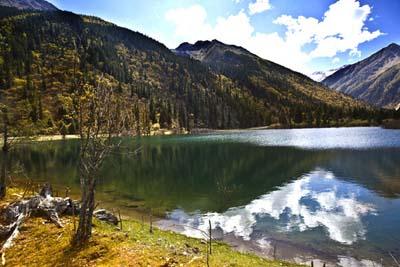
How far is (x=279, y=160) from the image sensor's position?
3324 inches

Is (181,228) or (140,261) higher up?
(140,261)

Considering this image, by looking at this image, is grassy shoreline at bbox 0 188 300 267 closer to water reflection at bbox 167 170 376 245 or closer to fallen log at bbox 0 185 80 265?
fallen log at bbox 0 185 80 265

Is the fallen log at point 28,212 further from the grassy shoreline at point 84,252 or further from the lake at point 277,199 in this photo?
the lake at point 277,199

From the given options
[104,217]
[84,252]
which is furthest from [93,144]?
[104,217]

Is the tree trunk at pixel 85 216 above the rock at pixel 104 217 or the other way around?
above

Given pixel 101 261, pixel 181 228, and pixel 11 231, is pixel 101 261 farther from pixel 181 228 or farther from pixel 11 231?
pixel 181 228

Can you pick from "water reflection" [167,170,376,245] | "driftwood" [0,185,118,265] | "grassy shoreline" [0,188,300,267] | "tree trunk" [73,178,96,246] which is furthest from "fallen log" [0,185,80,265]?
"water reflection" [167,170,376,245]

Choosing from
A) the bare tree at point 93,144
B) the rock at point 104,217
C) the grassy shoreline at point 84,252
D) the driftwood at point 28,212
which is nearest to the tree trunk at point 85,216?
the bare tree at point 93,144

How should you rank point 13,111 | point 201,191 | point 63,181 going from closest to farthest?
1. point 13,111
2. point 201,191
3. point 63,181

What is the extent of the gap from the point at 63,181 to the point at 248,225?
4342 centimetres

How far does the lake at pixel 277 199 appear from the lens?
97.2ft

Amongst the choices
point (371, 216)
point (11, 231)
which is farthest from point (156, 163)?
point (11, 231)

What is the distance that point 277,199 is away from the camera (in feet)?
155

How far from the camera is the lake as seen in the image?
2964 cm
